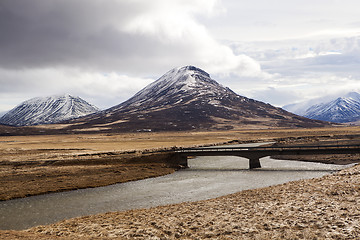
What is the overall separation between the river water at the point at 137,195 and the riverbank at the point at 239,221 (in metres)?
5.75

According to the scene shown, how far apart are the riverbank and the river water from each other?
18.9 feet

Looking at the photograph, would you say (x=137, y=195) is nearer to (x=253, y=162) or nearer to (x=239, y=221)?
(x=239, y=221)

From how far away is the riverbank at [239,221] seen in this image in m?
21.9

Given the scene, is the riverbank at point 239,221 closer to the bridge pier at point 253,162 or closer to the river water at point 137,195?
the river water at point 137,195

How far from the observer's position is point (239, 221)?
24.9 metres

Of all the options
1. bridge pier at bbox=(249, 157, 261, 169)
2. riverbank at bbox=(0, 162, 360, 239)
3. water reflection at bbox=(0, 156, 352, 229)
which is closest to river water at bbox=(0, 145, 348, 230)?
water reflection at bbox=(0, 156, 352, 229)

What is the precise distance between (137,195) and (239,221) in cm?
2122

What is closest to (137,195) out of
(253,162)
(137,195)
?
(137,195)

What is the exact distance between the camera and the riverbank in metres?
21.9

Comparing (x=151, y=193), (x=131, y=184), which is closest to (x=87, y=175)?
(x=131, y=184)

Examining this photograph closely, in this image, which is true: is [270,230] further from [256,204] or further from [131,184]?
[131,184]

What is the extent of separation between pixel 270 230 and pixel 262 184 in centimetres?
2600

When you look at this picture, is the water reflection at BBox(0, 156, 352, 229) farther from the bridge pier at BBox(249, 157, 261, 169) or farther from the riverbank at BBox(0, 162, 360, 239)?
the riverbank at BBox(0, 162, 360, 239)

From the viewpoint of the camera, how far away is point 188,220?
1028 inches
